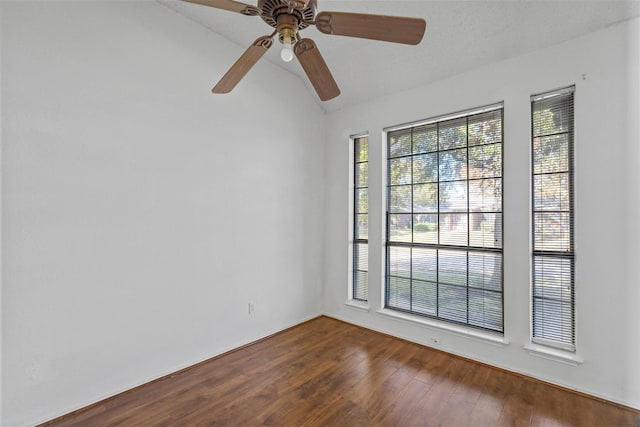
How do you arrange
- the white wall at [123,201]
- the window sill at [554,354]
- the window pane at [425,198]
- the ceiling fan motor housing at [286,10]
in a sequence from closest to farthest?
1. the ceiling fan motor housing at [286,10]
2. the white wall at [123,201]
3. the window sill at [554,354]
4. the window pane at [425,198]

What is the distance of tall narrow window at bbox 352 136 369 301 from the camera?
3.79m

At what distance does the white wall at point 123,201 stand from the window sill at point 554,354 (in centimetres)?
247

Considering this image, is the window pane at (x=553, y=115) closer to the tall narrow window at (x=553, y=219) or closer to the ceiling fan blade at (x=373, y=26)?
the tall narrow window at (x=553, y=219)

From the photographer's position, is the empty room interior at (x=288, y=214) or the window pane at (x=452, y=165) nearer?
the empty room interior at (x=288, y=214)

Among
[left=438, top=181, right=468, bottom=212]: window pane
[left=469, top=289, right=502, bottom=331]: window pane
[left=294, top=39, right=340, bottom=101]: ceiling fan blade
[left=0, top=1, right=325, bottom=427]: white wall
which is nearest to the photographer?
[left=294, top=39, right=340, bottom=101]: ceiling fan blade

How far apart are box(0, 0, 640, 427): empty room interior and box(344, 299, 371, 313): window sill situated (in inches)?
3.7

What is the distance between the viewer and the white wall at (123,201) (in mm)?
1866

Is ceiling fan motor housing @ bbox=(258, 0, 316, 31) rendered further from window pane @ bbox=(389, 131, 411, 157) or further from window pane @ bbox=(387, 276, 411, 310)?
window pane @ bbox=(387, 276, 411, 310)

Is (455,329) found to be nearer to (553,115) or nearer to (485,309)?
(485,309)

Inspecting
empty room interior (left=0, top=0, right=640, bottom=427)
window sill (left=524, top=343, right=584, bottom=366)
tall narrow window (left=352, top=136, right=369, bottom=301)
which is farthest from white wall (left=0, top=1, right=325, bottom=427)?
window sill (left=524, top=343, right=584, bottom=366)

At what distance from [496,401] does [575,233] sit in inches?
55.9

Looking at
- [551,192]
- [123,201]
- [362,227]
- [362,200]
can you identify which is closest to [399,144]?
[362,200]

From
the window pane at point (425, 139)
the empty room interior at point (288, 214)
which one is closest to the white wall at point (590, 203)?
the empty room interior at point (288, 214)

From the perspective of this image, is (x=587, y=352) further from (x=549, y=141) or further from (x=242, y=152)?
(x=242, y=152)
